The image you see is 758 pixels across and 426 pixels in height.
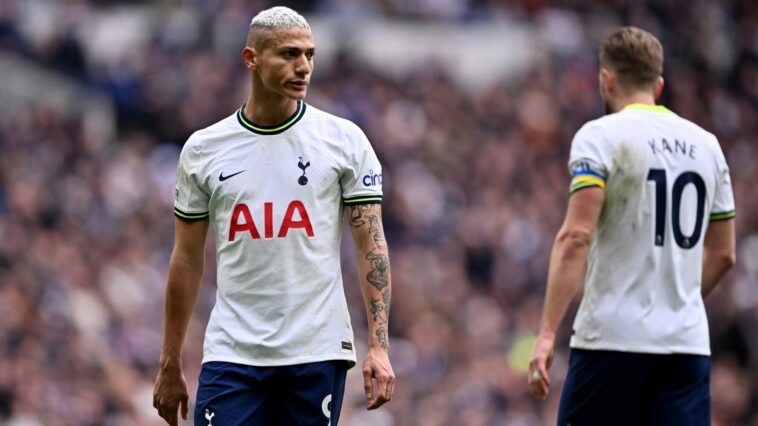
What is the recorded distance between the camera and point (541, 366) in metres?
6.95

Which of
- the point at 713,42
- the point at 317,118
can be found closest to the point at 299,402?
the point at 317,118

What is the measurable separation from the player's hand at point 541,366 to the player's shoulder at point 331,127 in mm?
1338

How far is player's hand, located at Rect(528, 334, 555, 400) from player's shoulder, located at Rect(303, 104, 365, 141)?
1.34m

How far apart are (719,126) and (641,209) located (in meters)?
14.6

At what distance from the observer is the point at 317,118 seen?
7.56 metres

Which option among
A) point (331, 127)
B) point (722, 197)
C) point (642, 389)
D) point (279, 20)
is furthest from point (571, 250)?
point (279, 20)

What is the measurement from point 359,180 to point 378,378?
969 millimetres

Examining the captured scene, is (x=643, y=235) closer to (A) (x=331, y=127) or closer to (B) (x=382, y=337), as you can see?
(B) (x=382, y=337)

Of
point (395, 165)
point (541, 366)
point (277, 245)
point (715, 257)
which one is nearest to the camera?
point (541, 366)

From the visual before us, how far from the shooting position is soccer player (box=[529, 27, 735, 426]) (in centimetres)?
718

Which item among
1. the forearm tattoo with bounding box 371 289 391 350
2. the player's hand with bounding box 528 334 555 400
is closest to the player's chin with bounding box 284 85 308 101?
the forearm tattoo with bounding box 371 289 391 350

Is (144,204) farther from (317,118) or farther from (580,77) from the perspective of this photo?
(317,118)

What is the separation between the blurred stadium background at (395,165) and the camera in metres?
15.6

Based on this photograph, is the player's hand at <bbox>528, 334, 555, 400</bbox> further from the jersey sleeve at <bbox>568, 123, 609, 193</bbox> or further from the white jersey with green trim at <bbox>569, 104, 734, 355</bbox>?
the jersey sleeve at <bbox>568, 123, 609, 193</bbox>
